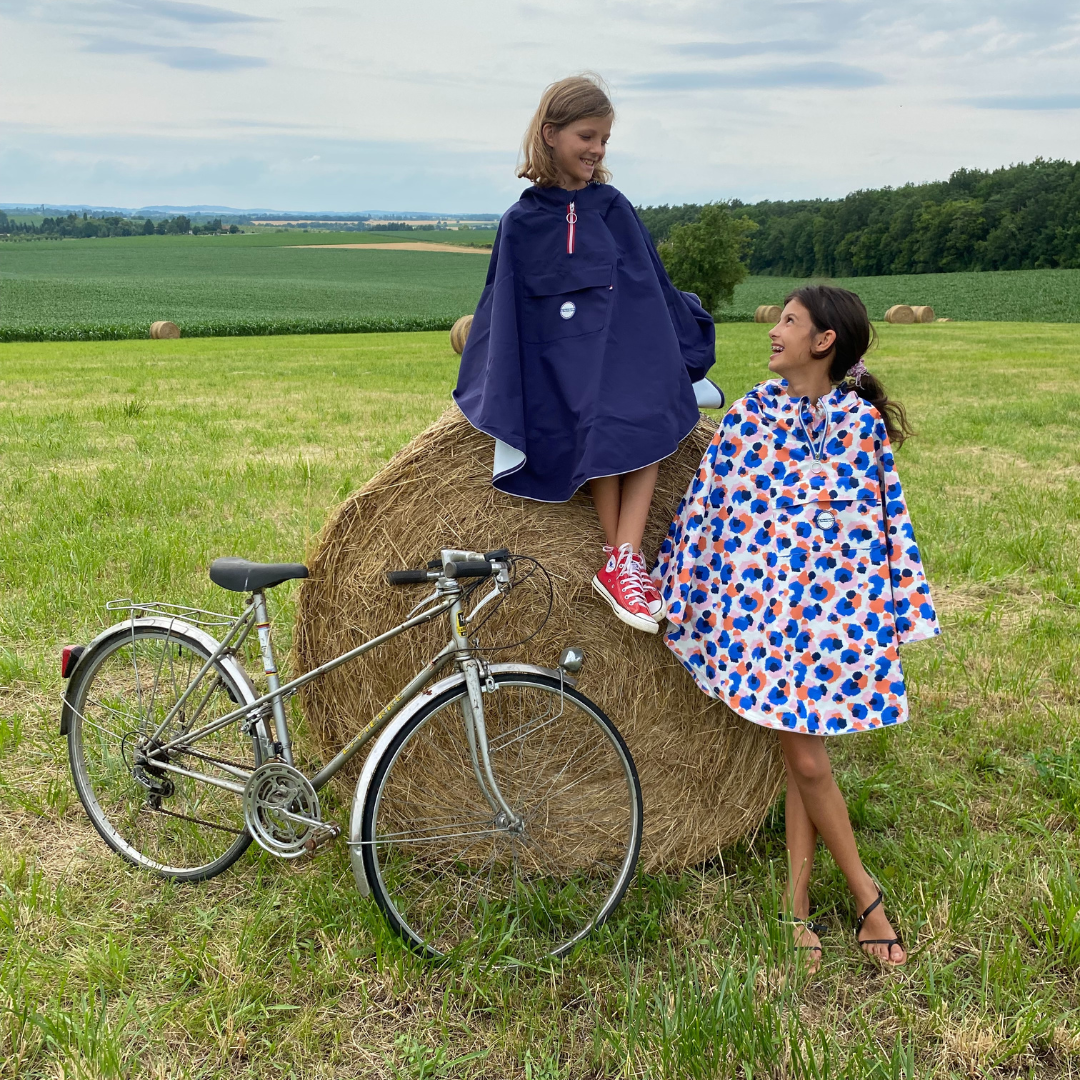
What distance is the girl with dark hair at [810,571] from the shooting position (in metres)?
2.81

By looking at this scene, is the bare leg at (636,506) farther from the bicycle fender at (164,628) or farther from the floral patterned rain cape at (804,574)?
the bicycle fender at (164,628)

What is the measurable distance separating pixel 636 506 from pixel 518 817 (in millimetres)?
988

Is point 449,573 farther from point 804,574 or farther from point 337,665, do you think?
point 804,574

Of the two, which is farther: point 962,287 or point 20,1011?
point 962,287

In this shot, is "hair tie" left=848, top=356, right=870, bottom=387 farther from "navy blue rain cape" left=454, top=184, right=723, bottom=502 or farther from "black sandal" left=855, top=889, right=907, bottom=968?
"black sandal" left=855, top=889, right=907, bottom=968

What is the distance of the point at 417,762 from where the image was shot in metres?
3.30

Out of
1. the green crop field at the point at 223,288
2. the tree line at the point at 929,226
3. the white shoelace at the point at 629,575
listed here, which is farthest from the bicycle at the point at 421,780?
the tree line at the point at 929,226

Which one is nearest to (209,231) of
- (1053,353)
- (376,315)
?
(376,315)

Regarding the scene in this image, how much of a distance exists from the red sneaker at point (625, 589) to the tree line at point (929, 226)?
196 ft

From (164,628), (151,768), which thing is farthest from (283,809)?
(164,628)

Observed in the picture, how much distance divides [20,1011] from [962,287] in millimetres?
56008

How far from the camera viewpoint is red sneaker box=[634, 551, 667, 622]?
2.98 meters

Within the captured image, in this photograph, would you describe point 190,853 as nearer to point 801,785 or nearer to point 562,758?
point 562,758

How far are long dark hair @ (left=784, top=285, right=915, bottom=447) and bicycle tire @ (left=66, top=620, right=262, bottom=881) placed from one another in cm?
203
